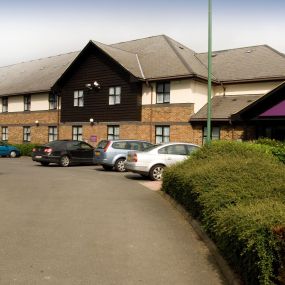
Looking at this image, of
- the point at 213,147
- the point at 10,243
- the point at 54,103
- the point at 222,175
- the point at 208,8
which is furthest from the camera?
the point at 54,103

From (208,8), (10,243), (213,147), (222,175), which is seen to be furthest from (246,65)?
(10,243)

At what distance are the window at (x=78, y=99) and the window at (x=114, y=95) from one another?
3.11m

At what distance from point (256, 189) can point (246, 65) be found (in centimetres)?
2325

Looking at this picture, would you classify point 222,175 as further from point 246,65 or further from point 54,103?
point 54,103

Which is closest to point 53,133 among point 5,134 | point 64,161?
point 5,134

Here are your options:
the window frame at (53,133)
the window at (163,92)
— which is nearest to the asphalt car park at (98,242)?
the window at (163,92)

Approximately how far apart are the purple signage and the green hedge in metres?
9.47

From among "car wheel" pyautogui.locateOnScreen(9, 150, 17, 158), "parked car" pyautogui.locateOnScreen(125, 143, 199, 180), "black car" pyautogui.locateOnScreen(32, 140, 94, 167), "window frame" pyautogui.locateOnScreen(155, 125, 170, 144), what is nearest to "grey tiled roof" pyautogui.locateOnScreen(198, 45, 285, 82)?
"window frame" pyautogui.locateOnScreen(155, 125, 170, 144)

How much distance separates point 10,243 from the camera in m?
6.92

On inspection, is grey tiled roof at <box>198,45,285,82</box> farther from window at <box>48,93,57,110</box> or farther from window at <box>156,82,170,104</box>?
window at <box>48,93,57,110</box>

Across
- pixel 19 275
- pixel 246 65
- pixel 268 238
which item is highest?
pixel 246 65

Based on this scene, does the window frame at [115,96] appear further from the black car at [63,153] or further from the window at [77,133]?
the black car at [63,153]

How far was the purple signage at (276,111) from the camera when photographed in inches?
829

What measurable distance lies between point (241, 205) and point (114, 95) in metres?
25.1
